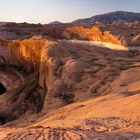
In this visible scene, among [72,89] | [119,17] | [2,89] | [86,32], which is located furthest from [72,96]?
[119,17]

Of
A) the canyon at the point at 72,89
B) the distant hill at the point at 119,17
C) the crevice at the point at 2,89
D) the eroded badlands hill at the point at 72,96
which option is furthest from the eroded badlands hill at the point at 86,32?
the distant hill at the point at 119,17

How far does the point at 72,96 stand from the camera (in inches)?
590

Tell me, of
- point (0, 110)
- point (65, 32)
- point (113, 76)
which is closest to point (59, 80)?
point (113, 76)

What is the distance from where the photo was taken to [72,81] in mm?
16141

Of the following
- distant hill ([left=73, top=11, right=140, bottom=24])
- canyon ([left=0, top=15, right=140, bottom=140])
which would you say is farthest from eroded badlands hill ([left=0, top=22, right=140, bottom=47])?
distant hill ([left=73, top=11, right=140, bottom=24])

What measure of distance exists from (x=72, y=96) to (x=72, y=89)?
669 mm

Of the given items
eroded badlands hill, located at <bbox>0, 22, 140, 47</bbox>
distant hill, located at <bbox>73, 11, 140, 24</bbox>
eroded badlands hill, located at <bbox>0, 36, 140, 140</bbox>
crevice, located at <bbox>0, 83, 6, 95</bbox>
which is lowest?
crevice, located at <bbox>0, 83, 6, 95</bbox>

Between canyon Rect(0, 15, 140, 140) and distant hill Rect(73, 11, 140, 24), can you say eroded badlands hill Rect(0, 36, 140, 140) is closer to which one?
canyon Rect(0, 15, 140, 140)

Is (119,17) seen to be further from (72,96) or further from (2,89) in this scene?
(72,96)

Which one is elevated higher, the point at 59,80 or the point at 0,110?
the point at 59,80

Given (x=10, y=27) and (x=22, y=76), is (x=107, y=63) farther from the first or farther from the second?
(x=10, y=27)

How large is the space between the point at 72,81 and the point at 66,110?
5.05 meters

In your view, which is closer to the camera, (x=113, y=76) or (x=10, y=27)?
(x=113, y=76)

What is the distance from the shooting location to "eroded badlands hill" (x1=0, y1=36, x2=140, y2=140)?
21.6ft
